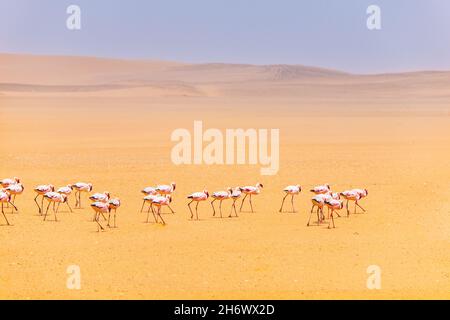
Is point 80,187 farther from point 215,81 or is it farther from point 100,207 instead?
point 215,81

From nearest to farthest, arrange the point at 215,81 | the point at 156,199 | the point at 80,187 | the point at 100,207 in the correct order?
the point at 100,207
the point at 156,199
the point at 80,187
the point at 215,81

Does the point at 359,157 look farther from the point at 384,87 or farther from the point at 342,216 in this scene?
the point at 384,87

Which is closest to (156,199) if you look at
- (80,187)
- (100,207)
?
(100,207)

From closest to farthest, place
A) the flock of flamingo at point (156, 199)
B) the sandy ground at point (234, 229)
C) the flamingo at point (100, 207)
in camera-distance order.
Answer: the sandy ground at point (234, 229), the flamingo at point (100, 207), the flock of flamingo at point (156, 199)

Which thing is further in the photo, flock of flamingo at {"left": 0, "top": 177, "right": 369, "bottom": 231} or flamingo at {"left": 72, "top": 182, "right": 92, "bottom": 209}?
flamingo at {"left": 72, "top": 182, "right": 92, "bottom": 209}

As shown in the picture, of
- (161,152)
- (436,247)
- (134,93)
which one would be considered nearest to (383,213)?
(436,247)

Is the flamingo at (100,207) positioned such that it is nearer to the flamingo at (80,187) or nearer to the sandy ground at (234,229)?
the sandy ground at (234,229)

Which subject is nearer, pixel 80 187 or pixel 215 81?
pixel 80 187

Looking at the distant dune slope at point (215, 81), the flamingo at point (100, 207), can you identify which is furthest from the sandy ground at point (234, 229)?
the distant dune slope at point (215, 81)

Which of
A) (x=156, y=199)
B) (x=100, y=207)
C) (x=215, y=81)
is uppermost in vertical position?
(x=215, y=81)

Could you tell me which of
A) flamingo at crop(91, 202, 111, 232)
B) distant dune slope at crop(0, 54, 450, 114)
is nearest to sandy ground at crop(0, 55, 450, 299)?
flamingo at crop(91, 202, 111, 232)

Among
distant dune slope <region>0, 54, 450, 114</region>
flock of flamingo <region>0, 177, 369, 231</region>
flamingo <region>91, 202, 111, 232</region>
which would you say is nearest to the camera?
flamingo <region>91, 202, 111, 232</region>

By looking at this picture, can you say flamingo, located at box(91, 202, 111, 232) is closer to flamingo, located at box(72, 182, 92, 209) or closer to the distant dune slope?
flamingo, located at box(72, 182, 92, 209)

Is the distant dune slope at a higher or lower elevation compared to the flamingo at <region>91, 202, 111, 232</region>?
higher
